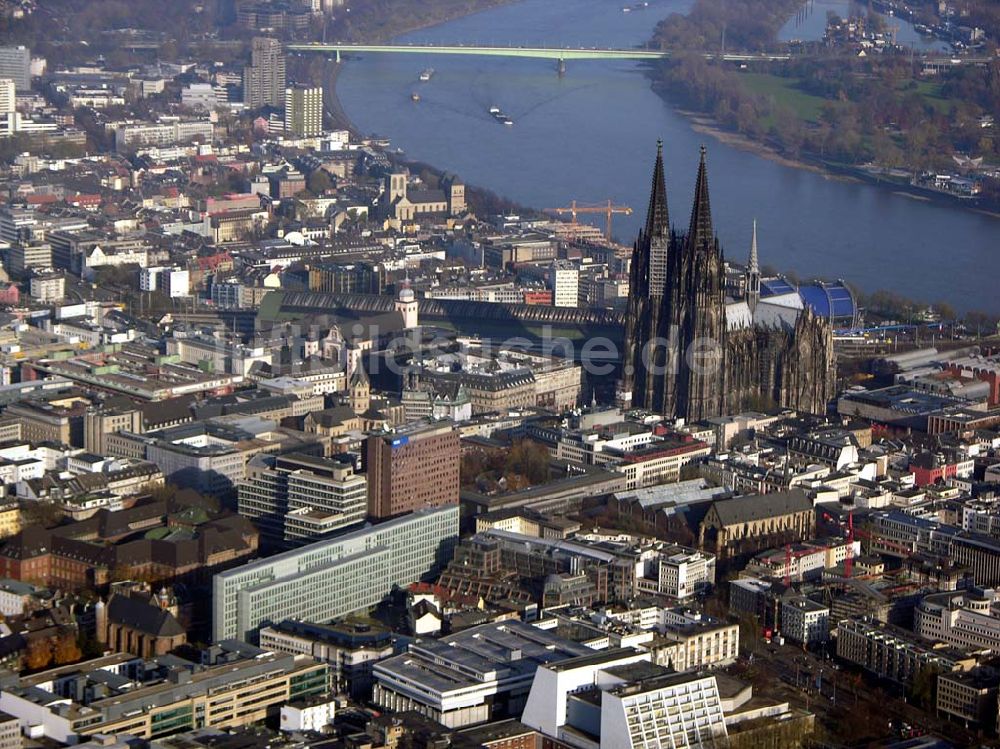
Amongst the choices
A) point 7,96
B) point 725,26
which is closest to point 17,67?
point 7,96

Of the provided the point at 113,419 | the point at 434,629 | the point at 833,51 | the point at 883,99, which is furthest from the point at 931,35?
the point at 434,629

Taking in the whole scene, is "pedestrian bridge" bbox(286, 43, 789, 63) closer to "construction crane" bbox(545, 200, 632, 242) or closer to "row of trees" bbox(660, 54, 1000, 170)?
"row of trees" bbox(660, 54, 1000, 170)

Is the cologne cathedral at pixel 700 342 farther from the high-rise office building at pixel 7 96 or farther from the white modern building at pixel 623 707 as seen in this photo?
the high-rise office building at pixel 7 96

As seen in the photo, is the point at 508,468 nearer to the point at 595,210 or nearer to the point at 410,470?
the point at 410,470

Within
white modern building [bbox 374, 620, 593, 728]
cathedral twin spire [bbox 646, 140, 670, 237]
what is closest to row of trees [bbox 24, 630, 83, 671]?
white modern building [bbox 374, 620, 593, 728]

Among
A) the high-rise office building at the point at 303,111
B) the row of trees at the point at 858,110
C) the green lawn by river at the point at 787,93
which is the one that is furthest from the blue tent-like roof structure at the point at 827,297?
the green lawn by river at the point at 787,93

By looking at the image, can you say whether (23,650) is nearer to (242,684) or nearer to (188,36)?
(242,684)
